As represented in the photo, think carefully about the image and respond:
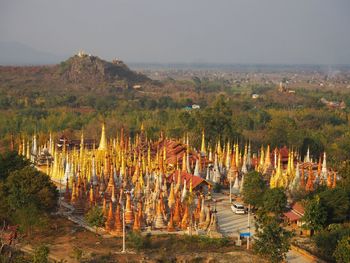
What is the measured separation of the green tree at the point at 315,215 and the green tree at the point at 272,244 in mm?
4857

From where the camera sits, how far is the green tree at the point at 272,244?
25.6 m

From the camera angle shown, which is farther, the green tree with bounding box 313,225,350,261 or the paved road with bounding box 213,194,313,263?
the paved road with bounding box 213,194,313,263

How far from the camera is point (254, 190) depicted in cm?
3550

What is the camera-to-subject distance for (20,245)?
29266 millimetres

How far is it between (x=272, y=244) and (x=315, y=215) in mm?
5798

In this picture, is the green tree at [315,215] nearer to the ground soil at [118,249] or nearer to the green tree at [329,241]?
the green tree at [329,241]

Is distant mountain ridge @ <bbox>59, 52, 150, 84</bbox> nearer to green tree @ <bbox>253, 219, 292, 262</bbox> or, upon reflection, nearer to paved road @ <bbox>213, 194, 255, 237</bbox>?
paved road @ <bbox>213, 194, 255, 237</bbox>

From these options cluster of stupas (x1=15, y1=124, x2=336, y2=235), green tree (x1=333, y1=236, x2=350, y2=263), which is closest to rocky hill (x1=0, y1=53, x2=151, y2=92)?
cluster of stupas (x1=15, y1=124, x2=336, y2=235)

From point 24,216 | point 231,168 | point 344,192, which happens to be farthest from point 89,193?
point 344,192

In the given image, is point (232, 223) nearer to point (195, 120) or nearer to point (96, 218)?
point (96, 218)

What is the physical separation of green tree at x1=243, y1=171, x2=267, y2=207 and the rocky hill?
95576 mm

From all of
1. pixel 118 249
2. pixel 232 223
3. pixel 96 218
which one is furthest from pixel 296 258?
pixel 96 218

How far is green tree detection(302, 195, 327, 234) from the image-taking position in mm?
30672

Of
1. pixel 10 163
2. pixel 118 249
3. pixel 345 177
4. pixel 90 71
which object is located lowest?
pixel 118 249
